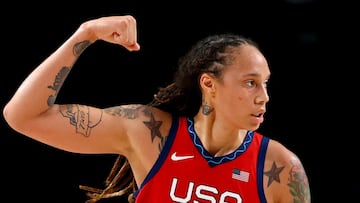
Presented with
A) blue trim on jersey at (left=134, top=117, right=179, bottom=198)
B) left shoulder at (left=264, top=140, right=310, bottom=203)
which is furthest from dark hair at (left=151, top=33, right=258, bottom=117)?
left shoulder at (left=264, top=140, right=310, bottom=203)

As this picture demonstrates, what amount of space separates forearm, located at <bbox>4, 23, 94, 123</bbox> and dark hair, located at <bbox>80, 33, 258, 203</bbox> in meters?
0.37

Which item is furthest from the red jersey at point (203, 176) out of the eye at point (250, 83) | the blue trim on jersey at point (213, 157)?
the eye at point (250, 83)

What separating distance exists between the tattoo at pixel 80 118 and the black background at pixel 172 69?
893 millimetres

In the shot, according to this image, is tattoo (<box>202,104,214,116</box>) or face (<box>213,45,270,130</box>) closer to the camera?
face (<box>213,45,270,130</box>)

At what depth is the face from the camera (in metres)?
2.32

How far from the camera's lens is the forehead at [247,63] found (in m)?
2.33

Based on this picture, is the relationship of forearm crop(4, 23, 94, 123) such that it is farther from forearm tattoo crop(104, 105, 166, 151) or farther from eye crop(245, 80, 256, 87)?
eye crop(245, 80, 256, 87)

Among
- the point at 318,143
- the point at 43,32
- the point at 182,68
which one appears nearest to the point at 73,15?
the point at 43,32

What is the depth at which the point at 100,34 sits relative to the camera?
7.48 ft

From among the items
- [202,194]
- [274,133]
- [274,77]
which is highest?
[274,77]

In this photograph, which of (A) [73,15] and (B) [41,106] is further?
(A) [73,15]

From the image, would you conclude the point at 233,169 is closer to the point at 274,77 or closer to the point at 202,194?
the point at 202,194

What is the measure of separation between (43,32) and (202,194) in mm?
1236

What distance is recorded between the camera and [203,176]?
2400mm
